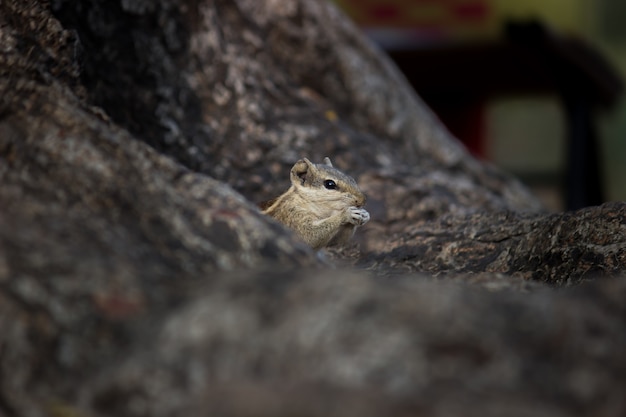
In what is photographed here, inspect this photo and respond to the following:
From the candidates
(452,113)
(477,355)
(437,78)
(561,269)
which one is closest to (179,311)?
(477,355)

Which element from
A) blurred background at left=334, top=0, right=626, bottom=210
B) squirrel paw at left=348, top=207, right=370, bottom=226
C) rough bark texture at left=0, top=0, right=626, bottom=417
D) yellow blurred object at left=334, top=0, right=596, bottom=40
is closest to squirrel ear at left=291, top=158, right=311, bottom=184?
squirrel paw at left=348, top=207, right=370, bottom=226

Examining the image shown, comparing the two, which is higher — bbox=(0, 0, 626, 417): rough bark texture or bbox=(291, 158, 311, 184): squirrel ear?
bbox=(291, 158, 311, 184): squirrel ear

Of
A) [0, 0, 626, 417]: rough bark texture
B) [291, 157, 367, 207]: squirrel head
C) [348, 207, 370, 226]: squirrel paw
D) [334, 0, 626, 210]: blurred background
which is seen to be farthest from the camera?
[334, 0, 626, 210]: blurred background

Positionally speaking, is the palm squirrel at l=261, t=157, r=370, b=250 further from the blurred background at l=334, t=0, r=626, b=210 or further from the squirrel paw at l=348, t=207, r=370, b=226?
the blurred background at l=334, t=0, r=626, b=210

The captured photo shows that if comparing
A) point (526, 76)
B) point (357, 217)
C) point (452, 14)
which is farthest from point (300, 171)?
point (526, 76)

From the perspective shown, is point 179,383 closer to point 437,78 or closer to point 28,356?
point 28,356

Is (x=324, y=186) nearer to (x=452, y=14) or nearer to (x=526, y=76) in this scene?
(x=452, y=14)

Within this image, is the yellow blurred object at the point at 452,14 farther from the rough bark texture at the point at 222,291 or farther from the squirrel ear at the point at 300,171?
the squirrel ear at the point at 300,171
